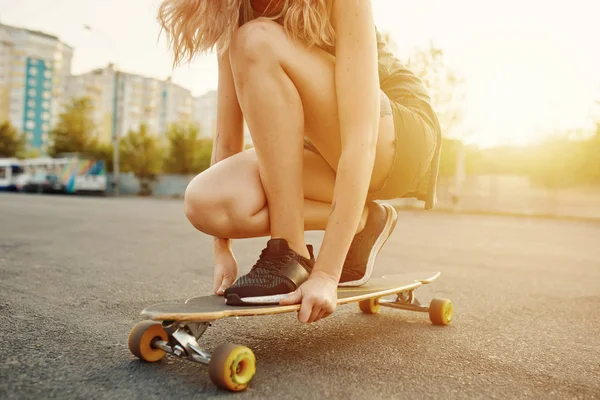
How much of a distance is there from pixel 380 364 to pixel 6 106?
89897 millimetres

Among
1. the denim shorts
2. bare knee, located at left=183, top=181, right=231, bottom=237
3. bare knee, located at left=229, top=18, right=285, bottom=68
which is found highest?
bare knee, located at left=229, top=18, right=285, bottom=68

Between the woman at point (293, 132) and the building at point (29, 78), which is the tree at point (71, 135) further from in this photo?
the building at point (29, 78)

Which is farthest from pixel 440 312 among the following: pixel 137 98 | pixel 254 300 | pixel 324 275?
pixel 137 98

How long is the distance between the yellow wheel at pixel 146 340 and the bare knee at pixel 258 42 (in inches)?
31.1

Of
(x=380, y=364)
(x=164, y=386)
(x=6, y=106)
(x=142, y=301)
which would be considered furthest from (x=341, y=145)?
(x=6, y=106)

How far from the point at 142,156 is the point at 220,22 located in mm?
33917

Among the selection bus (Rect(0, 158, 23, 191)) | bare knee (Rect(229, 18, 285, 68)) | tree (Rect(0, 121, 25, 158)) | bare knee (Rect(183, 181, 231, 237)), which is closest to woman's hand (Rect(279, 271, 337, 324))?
bare knee (Rect(183, 181, 231, 237))

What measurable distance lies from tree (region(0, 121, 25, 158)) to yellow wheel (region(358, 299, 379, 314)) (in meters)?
47.1

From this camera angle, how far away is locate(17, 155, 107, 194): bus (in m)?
29.0

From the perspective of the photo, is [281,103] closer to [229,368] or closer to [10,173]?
[229,368]

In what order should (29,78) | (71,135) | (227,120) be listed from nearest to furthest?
(227,120) → (71,135) → (29,78)

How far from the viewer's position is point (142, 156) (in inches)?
1339

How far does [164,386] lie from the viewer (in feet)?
4.23

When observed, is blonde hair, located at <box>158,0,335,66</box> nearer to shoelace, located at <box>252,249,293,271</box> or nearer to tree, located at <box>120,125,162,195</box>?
shoelace, located at <box>252,249,293,271</box>
